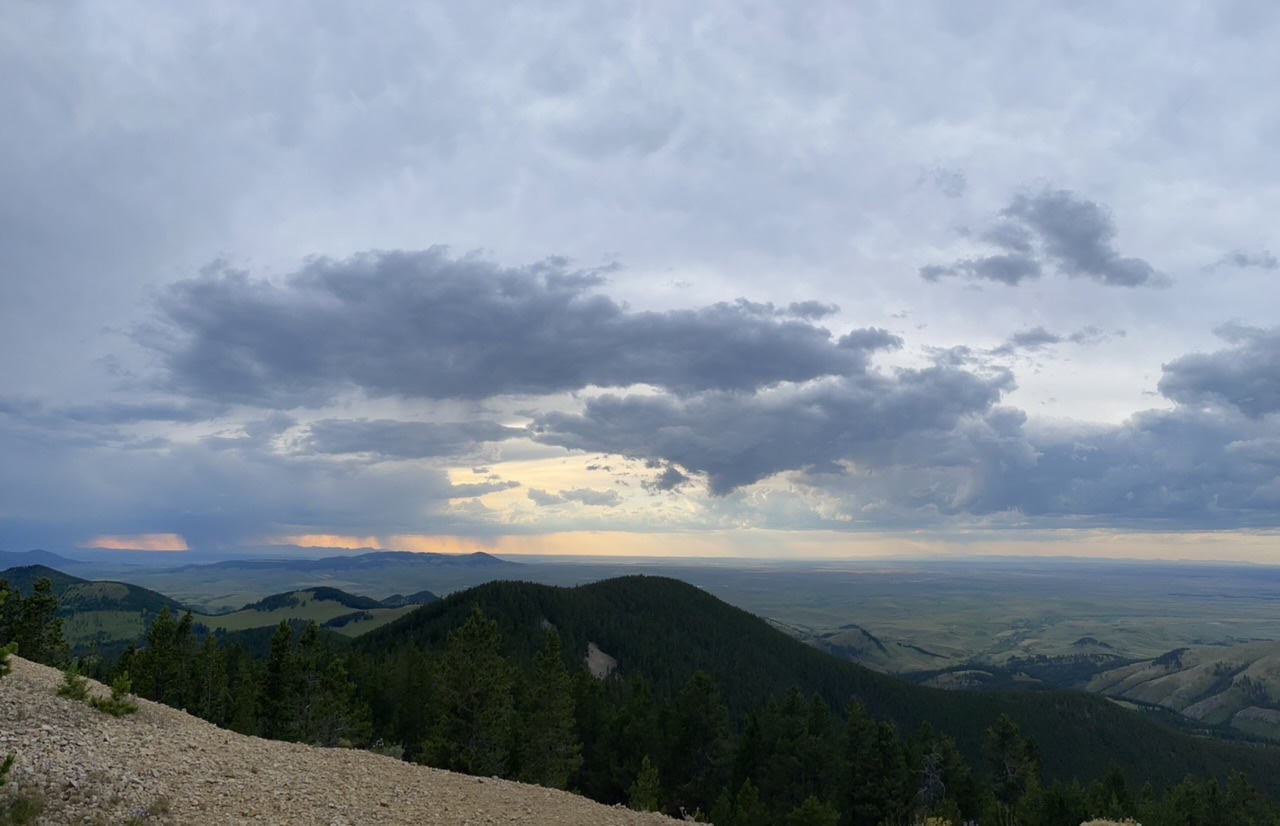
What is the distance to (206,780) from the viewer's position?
17453 mm

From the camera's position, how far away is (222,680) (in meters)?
65.9

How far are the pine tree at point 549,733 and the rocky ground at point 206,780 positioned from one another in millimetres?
31482

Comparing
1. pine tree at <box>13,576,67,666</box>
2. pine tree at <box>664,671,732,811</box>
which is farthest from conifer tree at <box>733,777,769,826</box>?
pine tree at <box>13,576,67,666</box>

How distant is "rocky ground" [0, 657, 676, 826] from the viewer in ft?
50.9

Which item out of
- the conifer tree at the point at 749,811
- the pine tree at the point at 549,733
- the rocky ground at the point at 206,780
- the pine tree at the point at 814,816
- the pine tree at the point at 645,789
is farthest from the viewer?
the pine tree at the point at 549,733

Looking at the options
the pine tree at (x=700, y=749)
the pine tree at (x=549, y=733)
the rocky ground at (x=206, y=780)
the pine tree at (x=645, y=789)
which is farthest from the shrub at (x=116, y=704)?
the pine tree at (x=700, y=749)

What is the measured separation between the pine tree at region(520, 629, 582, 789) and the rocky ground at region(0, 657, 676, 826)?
31482 mm

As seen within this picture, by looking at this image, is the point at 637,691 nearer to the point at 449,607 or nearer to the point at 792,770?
the point at 792,770

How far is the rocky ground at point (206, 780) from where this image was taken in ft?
50.9

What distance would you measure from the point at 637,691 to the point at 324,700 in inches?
1403

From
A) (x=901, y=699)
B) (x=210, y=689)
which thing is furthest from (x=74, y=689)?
(x=901, y=699)

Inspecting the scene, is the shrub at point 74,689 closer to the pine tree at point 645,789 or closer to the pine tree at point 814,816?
the pine tree at point 645,789

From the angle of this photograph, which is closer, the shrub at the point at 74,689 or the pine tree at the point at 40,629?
the shrub at the point at 74,689

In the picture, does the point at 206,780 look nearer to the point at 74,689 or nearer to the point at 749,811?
the point at 74,689
